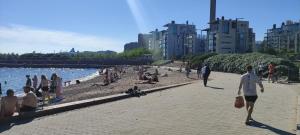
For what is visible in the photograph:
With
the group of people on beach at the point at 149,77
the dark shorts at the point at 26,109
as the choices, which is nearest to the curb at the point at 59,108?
the dark shorts at the point at 26,109

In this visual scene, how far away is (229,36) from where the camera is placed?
13400cm

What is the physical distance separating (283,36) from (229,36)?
1762 inches

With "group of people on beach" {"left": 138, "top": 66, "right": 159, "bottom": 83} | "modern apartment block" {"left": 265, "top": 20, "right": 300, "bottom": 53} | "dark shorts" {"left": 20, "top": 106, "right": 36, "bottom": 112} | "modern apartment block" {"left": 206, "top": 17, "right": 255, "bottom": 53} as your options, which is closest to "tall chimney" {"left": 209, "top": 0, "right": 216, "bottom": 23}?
"modern apartment block" {"left": 206, "top": 17, "right": 255, "bottom": 53}

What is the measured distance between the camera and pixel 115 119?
1209cm

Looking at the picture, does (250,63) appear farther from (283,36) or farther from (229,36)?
(283,36)

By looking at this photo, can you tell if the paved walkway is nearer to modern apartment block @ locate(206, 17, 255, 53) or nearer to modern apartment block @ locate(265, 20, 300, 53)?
modern apartment block @ locate(206, 17, 255, 53)

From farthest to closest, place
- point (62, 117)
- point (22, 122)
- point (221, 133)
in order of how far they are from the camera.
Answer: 1. point (62, 117)
2. point (22, 122)
3. point (221, 133)

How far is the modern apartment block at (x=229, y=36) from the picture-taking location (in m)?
131

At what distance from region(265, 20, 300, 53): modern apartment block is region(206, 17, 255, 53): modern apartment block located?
2397 cm

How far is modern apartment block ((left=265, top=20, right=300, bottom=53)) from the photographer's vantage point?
161750 mm

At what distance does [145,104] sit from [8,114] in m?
5.07

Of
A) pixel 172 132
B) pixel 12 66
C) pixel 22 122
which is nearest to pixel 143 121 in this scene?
pixel 172 132

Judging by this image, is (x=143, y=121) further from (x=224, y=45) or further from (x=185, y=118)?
(x=224, y=45)

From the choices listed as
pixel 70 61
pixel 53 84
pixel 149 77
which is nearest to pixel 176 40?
pixel 70 61
